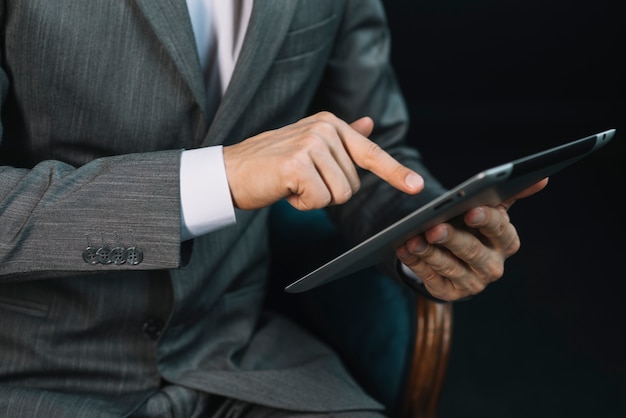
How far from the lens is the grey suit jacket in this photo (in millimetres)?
1064

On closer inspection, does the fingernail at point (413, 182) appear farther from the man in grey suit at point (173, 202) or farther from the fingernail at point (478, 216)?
the fingernail at point (478, 216)

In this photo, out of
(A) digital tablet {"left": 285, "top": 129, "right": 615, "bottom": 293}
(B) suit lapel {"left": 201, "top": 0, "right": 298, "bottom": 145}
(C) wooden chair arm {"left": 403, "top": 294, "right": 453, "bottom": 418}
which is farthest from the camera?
(C) wooden chair arm {"left": 403, "top": 294, "right": 453, "bottom": 418}

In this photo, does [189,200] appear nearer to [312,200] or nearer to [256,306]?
[312,200]

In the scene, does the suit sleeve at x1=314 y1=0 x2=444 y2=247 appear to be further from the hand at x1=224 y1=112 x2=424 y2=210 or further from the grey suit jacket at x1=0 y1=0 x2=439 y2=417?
the hand at x1=224 y1=112 x2=424 y2=210

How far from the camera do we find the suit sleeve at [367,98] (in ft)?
4.78

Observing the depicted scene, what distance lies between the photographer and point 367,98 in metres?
1.51

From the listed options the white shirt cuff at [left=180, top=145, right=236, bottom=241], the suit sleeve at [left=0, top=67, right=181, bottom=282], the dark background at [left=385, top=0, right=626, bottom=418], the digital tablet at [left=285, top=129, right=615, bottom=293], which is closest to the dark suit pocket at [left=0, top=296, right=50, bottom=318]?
the suit sleeve at [left=0, top=67, right=181, bottom=282]

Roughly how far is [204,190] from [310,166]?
5.5 inches

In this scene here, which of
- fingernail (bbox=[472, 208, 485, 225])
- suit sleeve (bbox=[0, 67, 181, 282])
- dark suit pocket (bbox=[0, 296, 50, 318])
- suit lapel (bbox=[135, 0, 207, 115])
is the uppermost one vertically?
suit lapel (bbox=[135, 0, 207, 115])

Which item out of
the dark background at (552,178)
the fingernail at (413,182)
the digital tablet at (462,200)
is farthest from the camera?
the dark background at (552,178)

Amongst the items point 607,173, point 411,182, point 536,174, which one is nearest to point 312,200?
point 411,182

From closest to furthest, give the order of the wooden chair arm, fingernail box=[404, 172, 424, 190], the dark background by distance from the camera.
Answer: fingernail box=[404, 172, 424, 190]
the wooden chair arm
the dark background

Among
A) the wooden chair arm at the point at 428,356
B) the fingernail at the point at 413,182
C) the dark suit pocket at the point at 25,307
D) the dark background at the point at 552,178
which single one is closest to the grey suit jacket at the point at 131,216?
the dark suit pocket at the point at 25,307

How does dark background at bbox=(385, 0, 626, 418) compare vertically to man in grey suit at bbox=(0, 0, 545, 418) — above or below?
below
